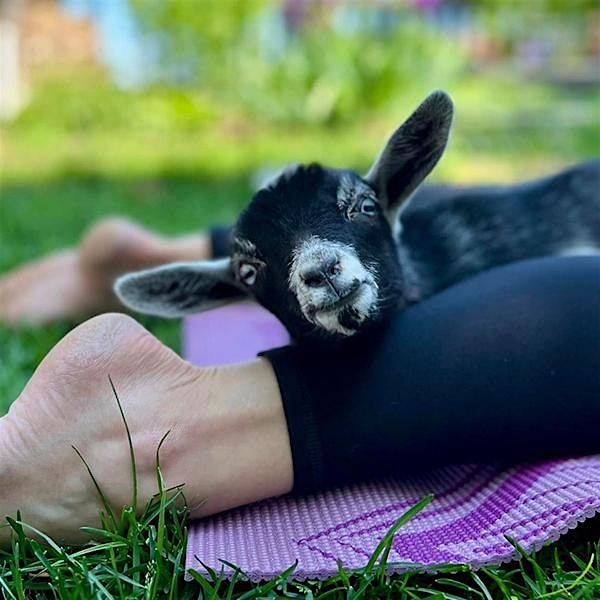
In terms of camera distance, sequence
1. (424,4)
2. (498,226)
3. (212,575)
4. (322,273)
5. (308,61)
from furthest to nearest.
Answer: (424,4) → (308,61) → (498,226) → (322,273) → (212,575)

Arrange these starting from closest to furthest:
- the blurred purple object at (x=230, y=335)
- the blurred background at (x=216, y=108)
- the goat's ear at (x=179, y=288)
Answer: the goat's ear at (x=179, y=288) → the blurred purple object at (x=230, y=335) → the blurred background at (x=216, y=108)

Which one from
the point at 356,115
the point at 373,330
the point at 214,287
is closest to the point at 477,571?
the point at 373,330

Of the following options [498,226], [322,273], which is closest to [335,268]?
[322,273]

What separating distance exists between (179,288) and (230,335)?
59 centimetres

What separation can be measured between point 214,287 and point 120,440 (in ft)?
1.65

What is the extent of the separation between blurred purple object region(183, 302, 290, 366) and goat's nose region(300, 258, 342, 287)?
0.64 m

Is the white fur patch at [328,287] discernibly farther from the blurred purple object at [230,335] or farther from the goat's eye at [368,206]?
the blurred purple object at [230,335]

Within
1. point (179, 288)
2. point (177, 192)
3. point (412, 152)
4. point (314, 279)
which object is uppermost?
point (412, 152)

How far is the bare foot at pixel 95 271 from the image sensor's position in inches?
111

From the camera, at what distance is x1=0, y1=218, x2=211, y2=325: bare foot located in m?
2.81

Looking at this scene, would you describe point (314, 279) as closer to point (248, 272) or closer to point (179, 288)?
point (248, 272)

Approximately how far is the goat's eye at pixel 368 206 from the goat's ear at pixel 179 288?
1.01ft

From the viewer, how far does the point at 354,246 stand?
5.40 feet

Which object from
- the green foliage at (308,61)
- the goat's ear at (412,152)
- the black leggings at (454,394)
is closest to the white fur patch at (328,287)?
the black leggings at (454,394)
